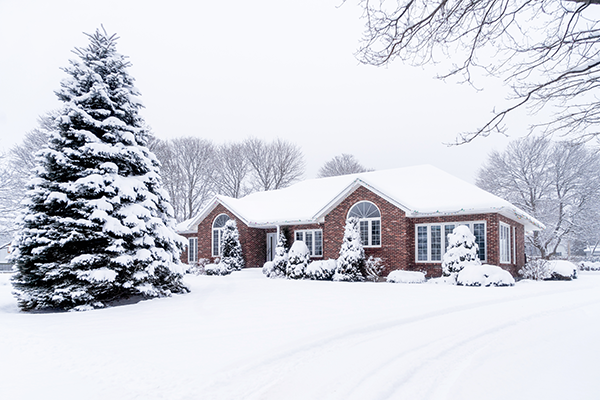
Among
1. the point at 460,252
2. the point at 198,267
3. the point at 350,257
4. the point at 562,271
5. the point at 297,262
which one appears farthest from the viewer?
the point at 198,267

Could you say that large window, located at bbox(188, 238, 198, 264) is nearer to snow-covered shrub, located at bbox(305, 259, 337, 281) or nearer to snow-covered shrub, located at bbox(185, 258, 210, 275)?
snow-covered shrub, located at bbox(185, 258, 210, 275)

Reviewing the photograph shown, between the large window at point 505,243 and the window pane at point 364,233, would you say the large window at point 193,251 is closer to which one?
the window pane at point 364,233

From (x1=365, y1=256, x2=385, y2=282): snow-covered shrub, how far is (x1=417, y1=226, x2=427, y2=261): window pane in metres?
1.80

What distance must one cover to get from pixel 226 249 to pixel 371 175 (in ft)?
31.7

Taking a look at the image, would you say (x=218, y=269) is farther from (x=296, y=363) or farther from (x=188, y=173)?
(x=188, y=173)

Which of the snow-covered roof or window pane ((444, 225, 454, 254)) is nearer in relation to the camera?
the snow-covered roof

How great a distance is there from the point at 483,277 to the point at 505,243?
16.0 feet

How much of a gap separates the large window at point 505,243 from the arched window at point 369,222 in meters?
5.48

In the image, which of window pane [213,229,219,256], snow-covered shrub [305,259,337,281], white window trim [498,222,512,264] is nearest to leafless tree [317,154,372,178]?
window pane [213,229,219,256]

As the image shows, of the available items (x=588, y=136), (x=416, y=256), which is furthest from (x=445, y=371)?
(x=416, y=256)

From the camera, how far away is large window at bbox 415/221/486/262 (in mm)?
19000

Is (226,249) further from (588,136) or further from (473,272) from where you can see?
(588,136)

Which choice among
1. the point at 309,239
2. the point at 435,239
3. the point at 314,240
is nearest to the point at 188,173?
the point at 309,239

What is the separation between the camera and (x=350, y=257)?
19.5 meters
